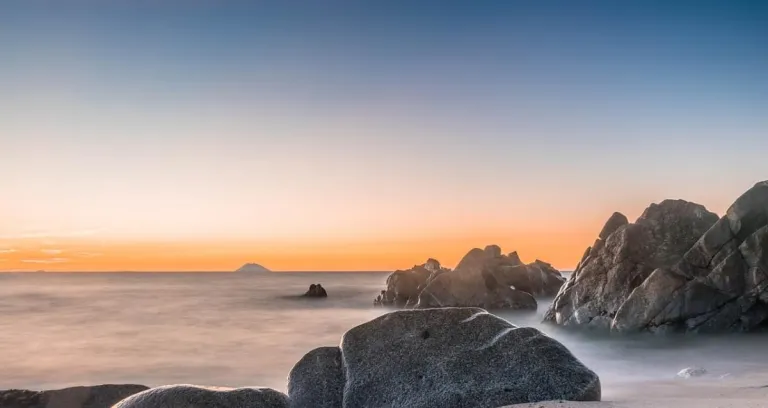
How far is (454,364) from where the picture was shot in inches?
380

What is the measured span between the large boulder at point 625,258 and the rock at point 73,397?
1753cm

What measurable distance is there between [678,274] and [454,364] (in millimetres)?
15752

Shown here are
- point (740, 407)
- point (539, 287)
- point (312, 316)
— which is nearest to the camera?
point (740, 407)

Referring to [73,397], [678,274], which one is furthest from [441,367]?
[678,274]

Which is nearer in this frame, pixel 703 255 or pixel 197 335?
pixel 703 255

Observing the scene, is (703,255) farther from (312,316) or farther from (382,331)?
(312,316)

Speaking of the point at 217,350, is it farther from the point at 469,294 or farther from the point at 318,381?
the point at 469,294

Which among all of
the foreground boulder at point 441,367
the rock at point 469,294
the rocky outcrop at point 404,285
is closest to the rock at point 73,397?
the foreground boulder at point 441,367

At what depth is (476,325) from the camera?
33.6 feet

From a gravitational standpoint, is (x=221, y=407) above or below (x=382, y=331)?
below

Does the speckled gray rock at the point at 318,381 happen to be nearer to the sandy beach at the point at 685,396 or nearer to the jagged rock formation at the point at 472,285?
the sandy beach at the point at 685,396

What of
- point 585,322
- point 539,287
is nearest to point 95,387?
point 585,322

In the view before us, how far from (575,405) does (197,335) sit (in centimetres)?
2672

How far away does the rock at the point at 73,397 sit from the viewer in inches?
459
